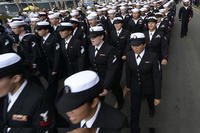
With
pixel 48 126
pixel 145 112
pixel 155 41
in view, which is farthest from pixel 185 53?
pixel 48 126

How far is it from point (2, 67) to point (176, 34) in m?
17.9

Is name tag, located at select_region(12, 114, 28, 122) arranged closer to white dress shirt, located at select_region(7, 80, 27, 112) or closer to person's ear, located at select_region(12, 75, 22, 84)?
white dress shirt, located at select_region(7, 80, 27, 112)

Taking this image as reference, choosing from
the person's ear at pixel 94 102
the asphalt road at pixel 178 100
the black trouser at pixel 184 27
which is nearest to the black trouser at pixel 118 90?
the asphalt road at pixel 178 100

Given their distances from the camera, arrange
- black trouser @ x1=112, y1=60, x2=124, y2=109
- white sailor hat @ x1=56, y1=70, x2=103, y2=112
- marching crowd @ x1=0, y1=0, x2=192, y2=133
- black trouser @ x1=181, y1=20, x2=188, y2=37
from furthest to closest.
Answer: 1. black trouser @ x1=181, y1=20, x2=188, y2=37
2. black trouser @ x1=112, y1=60, x2=124, y2=109
3. marching crowd @ x1=0, y1=0, x2=192, y2=133
4. white sailor hat @ x1=56, y1=70, x2=103, y2=112

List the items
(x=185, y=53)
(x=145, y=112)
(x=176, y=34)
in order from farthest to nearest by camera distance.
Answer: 1. (x=176, y=34)
2. (x=185, y=53)
3. (x=145, y=112)

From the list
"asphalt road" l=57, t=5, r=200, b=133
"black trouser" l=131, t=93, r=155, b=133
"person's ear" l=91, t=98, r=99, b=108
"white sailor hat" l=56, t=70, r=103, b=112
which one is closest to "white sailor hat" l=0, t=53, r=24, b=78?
"white sailor hat" l=56, t=70, r=103, b=112

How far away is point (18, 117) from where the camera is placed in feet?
10.7

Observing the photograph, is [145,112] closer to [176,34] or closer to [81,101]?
[81,101]

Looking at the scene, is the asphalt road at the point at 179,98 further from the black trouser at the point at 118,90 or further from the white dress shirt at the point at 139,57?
the white dress shirt at the point at 139,57

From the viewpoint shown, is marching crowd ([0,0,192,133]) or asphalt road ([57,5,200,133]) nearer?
marching crowd ([0,0,192,133])

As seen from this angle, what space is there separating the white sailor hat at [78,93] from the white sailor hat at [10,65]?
2.57ft

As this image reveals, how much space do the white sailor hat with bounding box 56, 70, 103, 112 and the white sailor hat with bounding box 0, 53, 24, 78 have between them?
784mm

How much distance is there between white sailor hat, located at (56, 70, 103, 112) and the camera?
2512 millimetres

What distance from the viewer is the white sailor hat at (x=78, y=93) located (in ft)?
8.24
